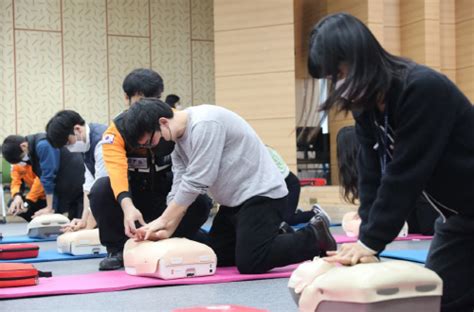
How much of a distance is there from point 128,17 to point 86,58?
2.65ft

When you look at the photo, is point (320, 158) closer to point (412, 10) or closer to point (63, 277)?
point (412, 10)

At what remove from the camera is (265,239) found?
2.99 m

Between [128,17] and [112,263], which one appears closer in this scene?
[112,263]

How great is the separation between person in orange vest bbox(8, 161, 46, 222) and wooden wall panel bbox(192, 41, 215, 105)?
3247 mm

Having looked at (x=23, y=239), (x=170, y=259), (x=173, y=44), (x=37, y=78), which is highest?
(x=173, y=44)

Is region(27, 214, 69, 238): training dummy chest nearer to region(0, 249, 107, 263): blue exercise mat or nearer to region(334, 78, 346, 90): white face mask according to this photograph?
region(0, 249, 107, 263): blue exercise mat

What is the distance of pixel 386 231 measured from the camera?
5.24 ft

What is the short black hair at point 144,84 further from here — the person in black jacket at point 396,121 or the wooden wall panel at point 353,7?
the wooden wall panel at point 353,7

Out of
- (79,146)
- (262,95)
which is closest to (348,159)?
(79,146)

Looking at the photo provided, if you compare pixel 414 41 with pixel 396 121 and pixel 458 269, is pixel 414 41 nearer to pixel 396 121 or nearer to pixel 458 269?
pixel 458 269

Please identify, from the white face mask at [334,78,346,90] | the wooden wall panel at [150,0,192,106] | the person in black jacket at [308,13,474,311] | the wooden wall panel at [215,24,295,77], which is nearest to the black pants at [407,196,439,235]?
the person in black jacket at [308,13,474,311]

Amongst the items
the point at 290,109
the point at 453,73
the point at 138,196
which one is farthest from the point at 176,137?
the point at 453,73

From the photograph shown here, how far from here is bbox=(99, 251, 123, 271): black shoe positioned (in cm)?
335

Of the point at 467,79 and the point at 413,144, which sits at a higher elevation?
the point at 467,79
